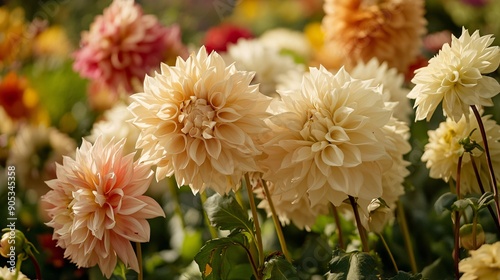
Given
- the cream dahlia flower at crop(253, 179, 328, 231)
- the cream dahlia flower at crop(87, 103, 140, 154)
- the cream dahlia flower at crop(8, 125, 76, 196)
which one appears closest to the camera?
the cream dahlia flower at crop(253, 179, 328, 231)

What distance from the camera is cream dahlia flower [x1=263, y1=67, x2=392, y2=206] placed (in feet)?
Result: 2.93

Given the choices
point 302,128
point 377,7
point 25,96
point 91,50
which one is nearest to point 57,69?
point 25,96

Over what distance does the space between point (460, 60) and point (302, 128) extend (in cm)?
22

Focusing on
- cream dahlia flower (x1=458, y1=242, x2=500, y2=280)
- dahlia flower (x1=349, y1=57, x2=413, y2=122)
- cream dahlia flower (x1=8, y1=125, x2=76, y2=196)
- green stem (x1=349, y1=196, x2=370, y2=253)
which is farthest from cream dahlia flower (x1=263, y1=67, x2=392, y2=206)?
cream dahlia flower (x1=8, y1=125, x2=76, y2=196)

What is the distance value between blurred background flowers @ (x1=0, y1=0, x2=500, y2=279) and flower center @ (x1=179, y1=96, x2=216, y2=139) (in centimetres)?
33

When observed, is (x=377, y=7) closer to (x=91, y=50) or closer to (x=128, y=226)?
(x=91, y=50)

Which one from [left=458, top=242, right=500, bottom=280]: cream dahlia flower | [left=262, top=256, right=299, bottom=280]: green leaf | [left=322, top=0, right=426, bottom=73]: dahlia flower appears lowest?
[left=458, top=242, right=500, bottom=280]: cream dahlia flower

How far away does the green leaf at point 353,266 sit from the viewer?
2.87ft

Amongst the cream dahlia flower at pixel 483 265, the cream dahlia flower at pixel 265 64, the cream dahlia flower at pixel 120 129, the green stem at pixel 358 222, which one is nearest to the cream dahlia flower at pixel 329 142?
the green stem at pixel 358 222

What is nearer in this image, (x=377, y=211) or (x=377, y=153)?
(x=377, y=153)

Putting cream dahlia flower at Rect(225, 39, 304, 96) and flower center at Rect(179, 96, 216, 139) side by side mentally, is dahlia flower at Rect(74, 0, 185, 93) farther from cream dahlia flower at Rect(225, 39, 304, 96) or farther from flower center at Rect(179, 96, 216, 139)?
flower center at Rect(179, 96, 216, 139)

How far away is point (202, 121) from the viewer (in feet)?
2.97

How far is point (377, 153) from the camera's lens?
890 millimetres

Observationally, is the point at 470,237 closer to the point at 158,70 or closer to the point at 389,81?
the point at 389,81
